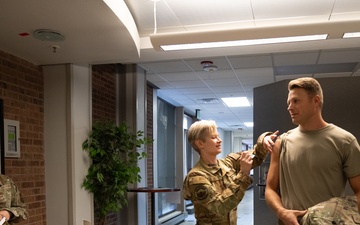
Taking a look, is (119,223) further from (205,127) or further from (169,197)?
(205,127)

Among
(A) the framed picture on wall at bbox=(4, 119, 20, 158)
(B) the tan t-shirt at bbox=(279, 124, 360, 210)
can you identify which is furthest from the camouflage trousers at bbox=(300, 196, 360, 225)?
(A) the framed picture on wall at bbox=(4, 119, 20, 158)

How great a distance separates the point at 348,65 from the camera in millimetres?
6242

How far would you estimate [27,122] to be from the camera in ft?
13.9

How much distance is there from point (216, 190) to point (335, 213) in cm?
75

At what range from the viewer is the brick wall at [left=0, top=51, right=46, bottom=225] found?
12.8 feet

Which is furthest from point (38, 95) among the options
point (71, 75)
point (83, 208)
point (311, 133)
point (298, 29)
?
point (311, 133)

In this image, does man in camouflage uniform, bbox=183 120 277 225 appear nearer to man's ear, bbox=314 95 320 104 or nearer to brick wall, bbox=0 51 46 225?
man's ear, bbox=314 95 320 104

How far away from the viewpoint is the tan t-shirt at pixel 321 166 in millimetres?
1957

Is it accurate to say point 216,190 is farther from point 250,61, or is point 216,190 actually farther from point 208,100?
point 208,100

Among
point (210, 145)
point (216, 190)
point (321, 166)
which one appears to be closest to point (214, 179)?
point (216, 190)

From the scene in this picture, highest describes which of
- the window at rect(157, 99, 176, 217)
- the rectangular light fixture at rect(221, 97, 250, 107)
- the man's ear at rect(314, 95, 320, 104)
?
the rectangular light fixture at rect(221, 97, 250, 107)

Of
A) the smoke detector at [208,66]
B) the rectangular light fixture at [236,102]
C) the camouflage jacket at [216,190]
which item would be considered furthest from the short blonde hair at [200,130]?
the rectangular light fixture at [236,102]

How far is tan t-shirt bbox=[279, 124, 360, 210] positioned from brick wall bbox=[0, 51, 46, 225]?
3.01 m

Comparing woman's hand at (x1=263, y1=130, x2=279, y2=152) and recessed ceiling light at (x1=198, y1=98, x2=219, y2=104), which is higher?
recessed ceiling light at (x1=198, y1=98, x2=219, y2=104)
